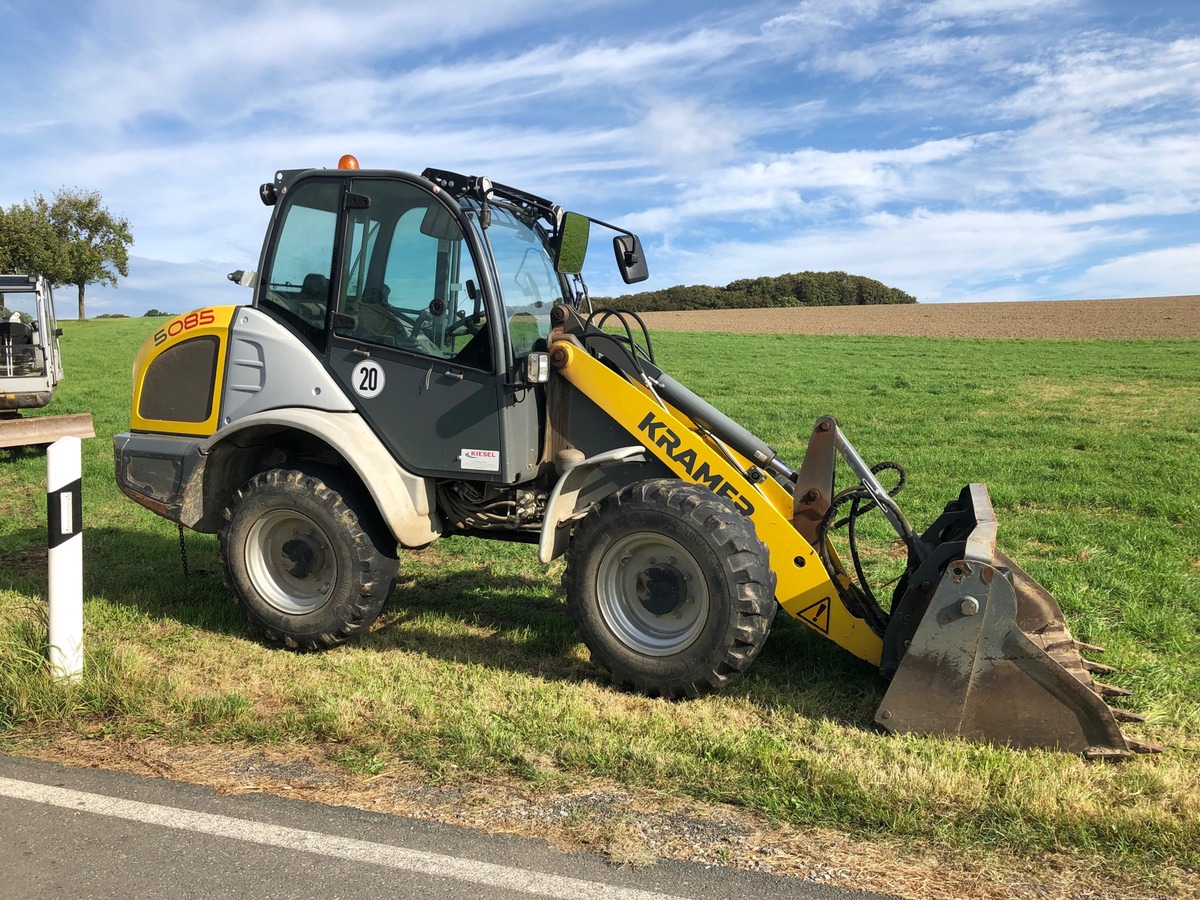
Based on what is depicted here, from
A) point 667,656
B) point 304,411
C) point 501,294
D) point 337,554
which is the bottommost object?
point 667,656

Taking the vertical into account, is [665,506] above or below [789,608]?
above

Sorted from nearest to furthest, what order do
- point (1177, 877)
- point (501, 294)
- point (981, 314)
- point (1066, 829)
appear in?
point (1177, 877) → point (1066, 829) → point (501, 294) → point (981, 314)

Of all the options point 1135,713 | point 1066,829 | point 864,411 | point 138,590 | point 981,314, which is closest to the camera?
A: point 1066,829

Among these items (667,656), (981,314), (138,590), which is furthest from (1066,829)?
(981,314)

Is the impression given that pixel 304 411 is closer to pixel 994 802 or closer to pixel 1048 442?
pixel 994 802

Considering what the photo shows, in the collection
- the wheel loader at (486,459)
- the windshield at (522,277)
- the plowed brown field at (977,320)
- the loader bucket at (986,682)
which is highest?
the plowed brown field at (977,320)

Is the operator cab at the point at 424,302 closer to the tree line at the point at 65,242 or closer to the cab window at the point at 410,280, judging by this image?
the cab window at the point at 410,280

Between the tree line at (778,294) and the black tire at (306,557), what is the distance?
48.3m

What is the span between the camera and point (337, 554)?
5.13 meters

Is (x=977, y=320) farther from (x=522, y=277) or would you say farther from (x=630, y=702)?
(x=630, y=702)

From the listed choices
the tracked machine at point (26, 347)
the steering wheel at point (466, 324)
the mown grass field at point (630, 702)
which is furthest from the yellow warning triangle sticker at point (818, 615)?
the tracked machine at point (26, 347)

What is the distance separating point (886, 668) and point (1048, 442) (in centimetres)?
1003

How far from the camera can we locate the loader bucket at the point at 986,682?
12.7ft

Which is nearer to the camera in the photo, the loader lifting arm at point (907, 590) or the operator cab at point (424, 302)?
the loader lifting arm at point (907, 590)
